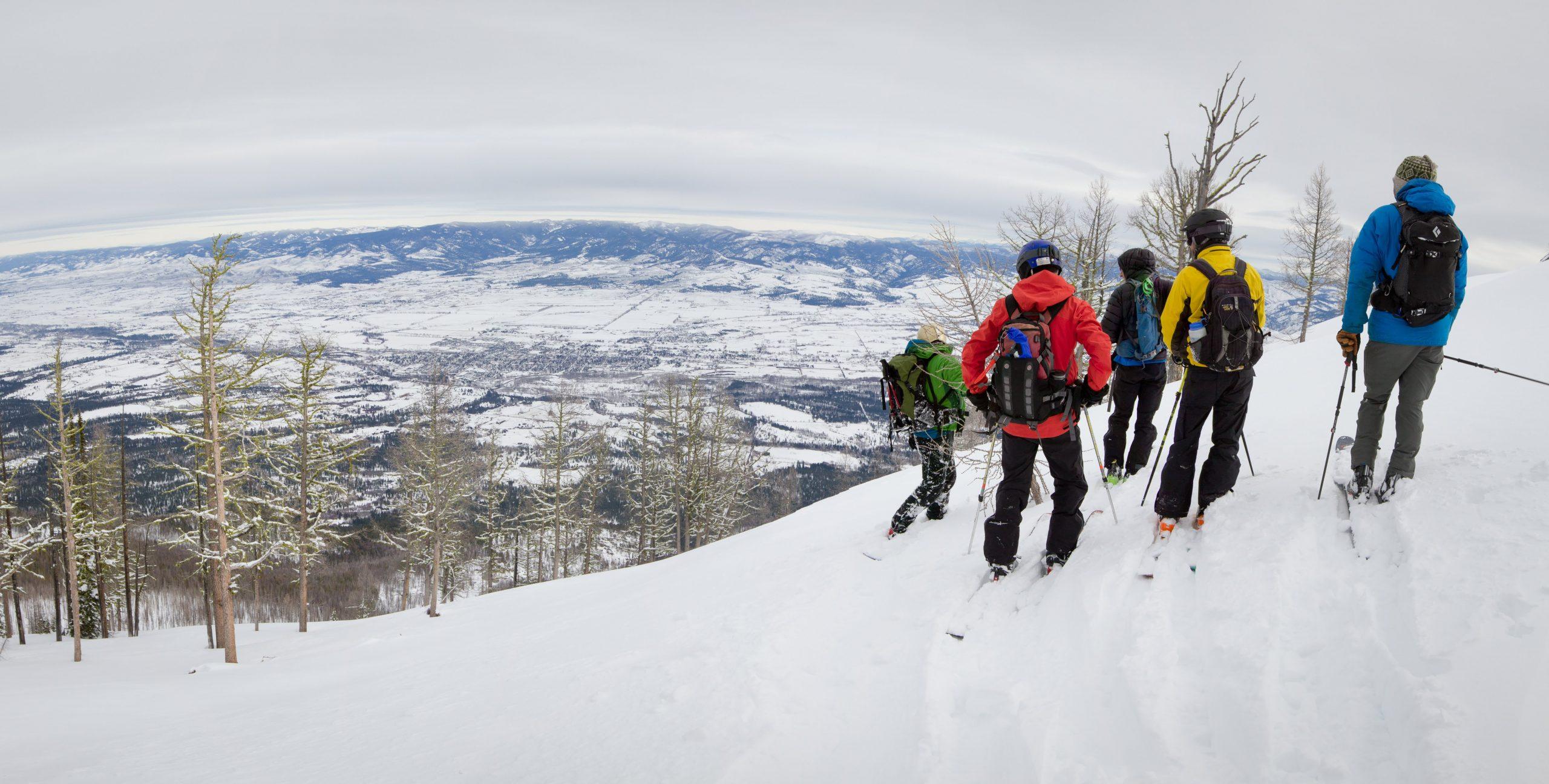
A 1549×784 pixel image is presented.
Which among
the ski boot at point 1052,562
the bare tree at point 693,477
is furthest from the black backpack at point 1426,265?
the bare tree at point 693,477

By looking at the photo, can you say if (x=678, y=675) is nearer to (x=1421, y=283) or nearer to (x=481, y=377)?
(x=1421, y=283)

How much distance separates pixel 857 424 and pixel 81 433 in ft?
369

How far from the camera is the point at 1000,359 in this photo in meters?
4.39

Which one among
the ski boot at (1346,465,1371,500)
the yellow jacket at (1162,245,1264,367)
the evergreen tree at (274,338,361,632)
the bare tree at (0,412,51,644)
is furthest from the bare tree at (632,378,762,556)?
the ski boot at (1346,465,1371,500)

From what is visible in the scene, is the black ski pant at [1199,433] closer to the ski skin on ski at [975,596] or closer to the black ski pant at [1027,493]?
the black ski pant at [1027,493]

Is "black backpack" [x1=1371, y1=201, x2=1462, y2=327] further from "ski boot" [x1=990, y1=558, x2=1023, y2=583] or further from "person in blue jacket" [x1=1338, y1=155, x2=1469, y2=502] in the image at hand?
"ski boot" [x1=990, y1=558, x2=1023, y2=583]

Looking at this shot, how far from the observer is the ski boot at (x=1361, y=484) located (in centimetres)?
405

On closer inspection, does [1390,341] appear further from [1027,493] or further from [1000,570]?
Result: [1000,570]

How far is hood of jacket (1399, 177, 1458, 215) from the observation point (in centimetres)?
375

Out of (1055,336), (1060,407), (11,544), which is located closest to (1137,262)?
(1055,336)

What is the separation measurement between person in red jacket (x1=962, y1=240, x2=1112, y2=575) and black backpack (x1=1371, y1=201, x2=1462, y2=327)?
1.70m

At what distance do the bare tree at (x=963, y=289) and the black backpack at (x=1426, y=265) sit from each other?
184 inches

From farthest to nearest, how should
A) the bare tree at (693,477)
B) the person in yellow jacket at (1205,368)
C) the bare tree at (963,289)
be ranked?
the bare tree at (693,477), the bare tree at (963,289), the person in yellow jacket at (1205,368)

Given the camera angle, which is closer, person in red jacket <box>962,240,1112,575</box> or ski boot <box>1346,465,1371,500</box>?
ski boot <box>1346,465,1371,500</box>
